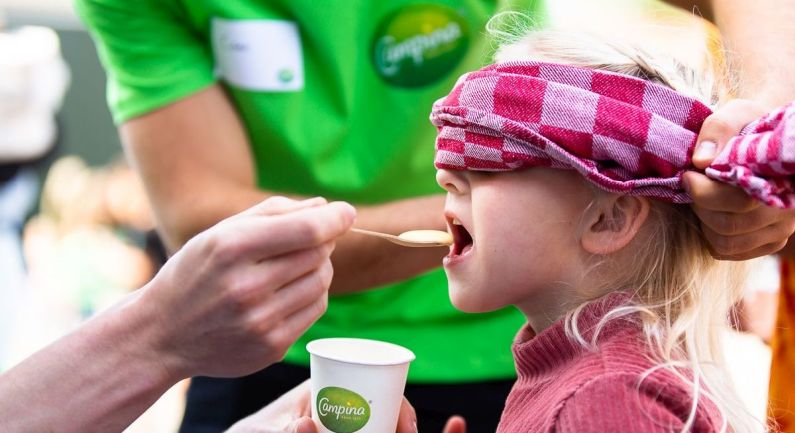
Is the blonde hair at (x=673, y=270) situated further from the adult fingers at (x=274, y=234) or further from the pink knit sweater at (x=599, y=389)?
the adult fingers at (x=274, y=234)

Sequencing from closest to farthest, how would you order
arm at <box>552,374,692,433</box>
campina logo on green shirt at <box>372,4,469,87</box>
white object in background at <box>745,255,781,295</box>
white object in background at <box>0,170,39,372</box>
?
arm at <box>552,374,692,433</box> → campina logo on green shirt at <box>372,4,469,87</box> → white object in background at <box>745,255,781,295</box> → white object in background at <box>0,170,39,372</box>

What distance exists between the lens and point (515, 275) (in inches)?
48.9

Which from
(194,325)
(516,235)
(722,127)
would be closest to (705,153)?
(722,127)

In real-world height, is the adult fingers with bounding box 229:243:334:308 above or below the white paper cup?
above

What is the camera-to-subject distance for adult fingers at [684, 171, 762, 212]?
106 cm

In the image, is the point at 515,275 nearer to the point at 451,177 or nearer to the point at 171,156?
the point at 451,177

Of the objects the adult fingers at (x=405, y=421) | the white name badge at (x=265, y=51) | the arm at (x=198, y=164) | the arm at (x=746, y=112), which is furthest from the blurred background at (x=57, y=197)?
the arm at (x=746, y=112)

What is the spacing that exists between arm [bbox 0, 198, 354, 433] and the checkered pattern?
8.5 inches

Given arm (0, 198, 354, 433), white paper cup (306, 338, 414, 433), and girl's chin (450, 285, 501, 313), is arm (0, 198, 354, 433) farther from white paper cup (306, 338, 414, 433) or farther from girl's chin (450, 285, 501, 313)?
girl's chin (450, 285, 501, 313)

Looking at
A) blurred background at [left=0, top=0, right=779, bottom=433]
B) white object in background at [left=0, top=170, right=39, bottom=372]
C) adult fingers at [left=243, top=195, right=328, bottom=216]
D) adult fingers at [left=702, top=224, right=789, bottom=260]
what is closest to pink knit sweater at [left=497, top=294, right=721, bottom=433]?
adult fingers at [left=702, top=224, right=789, bottom=260]

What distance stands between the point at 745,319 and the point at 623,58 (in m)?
0.91

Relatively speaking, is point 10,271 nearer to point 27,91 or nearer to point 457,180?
point 27,91

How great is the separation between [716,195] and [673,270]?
0.70ft

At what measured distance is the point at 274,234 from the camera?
1.05m
